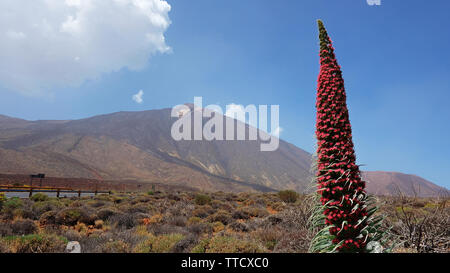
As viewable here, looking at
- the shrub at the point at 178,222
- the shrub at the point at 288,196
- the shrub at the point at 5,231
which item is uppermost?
the shrub at the point at 5,231

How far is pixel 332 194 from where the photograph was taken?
288cm

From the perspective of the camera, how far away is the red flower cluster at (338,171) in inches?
111

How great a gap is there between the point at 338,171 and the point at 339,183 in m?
0.14

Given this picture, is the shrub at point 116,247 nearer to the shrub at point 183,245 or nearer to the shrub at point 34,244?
the shrub at point 34,244

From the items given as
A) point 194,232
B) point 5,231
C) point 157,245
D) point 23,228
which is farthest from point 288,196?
point 5,231

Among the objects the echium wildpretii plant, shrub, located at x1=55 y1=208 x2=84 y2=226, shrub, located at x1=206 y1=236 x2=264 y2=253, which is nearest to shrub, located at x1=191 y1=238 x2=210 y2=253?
shrub, located at x1=206 y1=236 x2=264 y2=253

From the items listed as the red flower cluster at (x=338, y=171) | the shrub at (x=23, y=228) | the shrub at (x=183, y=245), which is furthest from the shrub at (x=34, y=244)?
the red flower cluster at (x=338, y=171)

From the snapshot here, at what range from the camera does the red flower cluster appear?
281cm

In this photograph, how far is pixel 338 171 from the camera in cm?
283

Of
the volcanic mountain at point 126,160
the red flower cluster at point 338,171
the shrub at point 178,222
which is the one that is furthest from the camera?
the volcanic mountain at point 126,160

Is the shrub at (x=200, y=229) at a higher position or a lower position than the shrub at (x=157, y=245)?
lower
